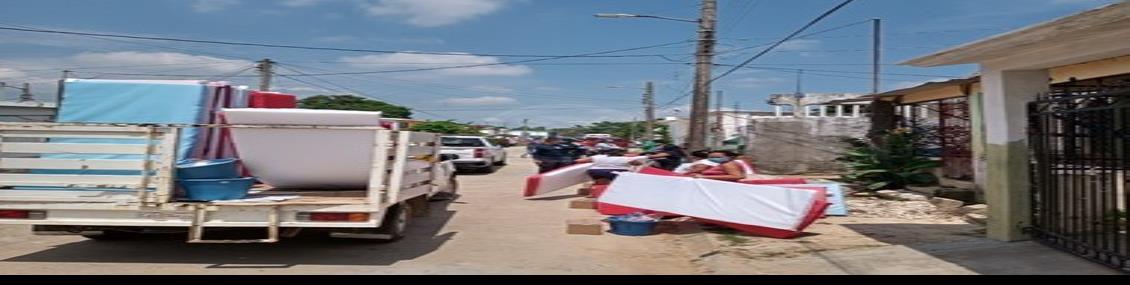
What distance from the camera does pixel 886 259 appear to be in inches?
277

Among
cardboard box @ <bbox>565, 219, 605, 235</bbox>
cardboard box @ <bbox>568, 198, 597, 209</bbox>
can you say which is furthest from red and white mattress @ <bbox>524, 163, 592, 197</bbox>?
cardboard box @ <bbox>565, 219, 605, 235</bbox>

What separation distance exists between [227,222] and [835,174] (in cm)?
1589

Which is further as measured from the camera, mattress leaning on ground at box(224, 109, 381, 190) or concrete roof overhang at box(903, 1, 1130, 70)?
mattress leaning on ground at box(224, 109, 381, 190)

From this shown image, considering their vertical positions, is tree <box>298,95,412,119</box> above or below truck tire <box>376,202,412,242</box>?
above

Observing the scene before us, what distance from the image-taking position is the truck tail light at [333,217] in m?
7.06

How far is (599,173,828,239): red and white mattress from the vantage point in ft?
28.6

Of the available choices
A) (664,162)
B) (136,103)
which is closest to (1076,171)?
(664,162)

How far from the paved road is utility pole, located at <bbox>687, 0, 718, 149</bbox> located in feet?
37.4

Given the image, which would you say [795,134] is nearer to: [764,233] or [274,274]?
[764,233]

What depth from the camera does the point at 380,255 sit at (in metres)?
7.73

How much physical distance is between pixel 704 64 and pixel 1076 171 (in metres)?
13.8

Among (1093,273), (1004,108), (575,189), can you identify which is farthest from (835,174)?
(1093,273)

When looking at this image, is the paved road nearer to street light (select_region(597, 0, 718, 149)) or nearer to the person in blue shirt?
the person in blue shirt

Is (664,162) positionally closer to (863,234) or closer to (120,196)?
(863,234)
